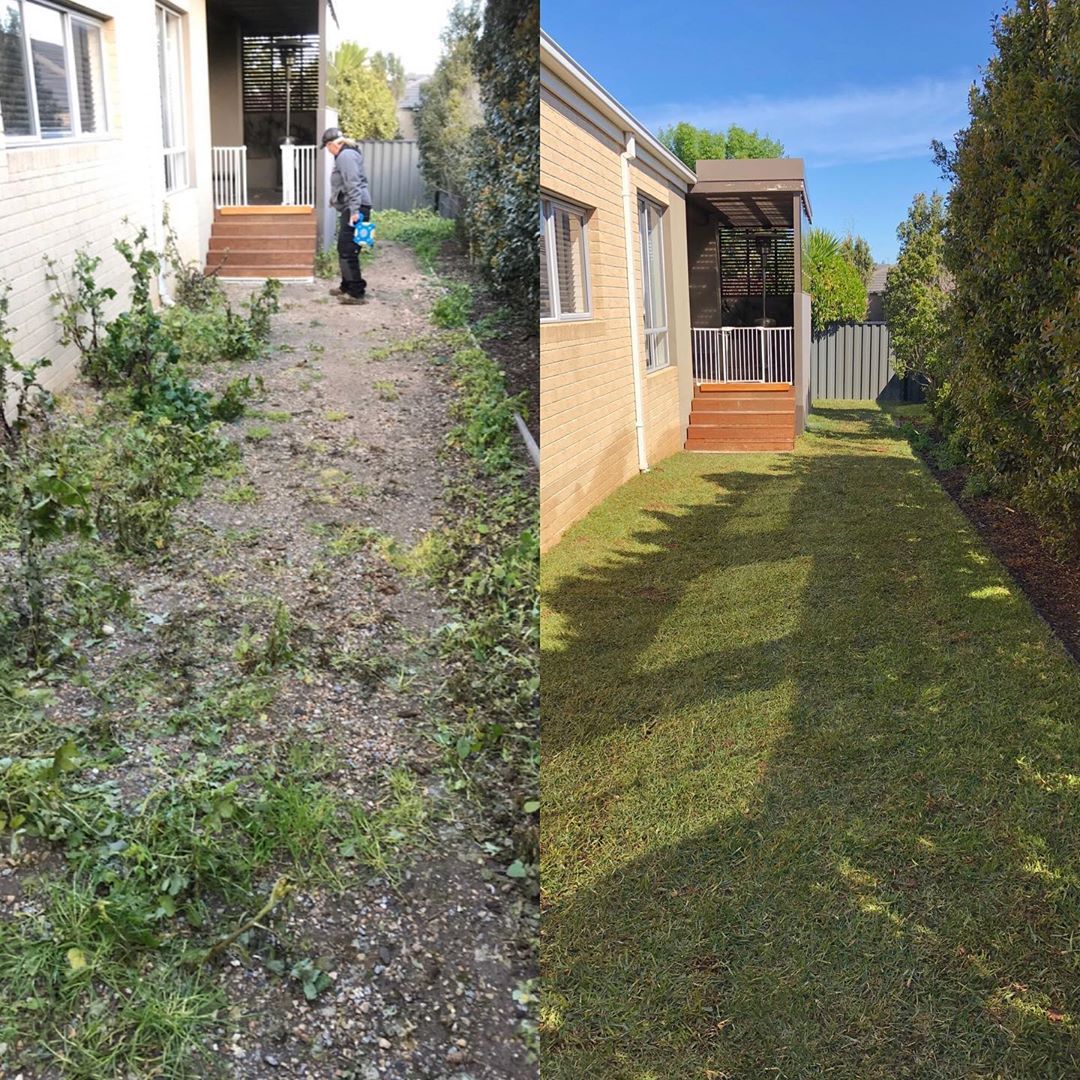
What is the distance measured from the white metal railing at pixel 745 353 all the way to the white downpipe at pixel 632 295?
1173mm

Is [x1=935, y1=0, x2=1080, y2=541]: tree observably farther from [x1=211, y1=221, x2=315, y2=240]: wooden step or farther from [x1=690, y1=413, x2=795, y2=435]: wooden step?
[x1=211, y1=221, x2=315, y2=240]: wooden step

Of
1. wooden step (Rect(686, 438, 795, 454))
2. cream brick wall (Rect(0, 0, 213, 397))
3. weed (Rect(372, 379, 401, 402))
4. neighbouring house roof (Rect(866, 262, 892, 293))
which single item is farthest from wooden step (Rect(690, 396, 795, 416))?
cream brick wall (Rect(0, 0, 213, 397))

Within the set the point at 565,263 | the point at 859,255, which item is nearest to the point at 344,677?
the point at 565,263

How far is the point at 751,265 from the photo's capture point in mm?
6840

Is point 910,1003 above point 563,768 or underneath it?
underneath

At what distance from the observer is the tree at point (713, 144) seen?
4044 mm

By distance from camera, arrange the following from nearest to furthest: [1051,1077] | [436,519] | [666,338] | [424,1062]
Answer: [1051,1077], [424,1062], [436,519], [666,338]

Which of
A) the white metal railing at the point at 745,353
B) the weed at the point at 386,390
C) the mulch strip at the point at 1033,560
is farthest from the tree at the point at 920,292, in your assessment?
the weed at the point at 386,390

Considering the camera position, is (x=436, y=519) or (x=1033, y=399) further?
(x=436, y=519)

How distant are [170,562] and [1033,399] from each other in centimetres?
250

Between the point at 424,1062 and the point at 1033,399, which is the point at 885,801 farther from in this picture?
the point at 1033,399

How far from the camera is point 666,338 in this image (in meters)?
4.70

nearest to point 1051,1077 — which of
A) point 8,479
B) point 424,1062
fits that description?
point 424,1062

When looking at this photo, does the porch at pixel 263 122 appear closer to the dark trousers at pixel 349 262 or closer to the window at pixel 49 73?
the dark trousers at pixel 349 262
